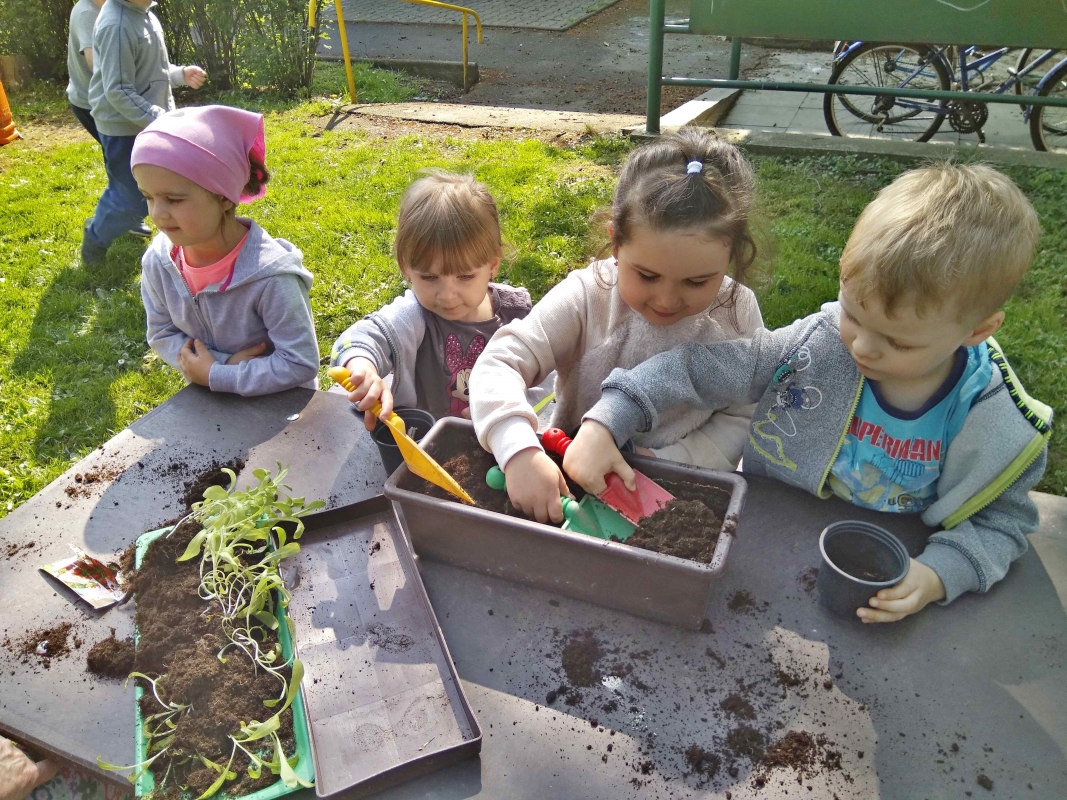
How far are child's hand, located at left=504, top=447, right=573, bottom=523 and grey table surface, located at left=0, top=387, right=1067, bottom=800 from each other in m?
0.15

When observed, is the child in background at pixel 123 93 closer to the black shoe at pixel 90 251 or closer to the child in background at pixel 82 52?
the black shoe at pixel 90 251

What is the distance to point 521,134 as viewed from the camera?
613cm

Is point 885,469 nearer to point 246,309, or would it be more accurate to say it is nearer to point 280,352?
point 280,352

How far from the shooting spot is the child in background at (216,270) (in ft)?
6.81

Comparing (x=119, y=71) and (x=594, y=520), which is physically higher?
(x=119, y=71)

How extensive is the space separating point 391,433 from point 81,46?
165 inches

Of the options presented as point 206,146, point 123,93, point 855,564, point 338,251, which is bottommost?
point 338,251

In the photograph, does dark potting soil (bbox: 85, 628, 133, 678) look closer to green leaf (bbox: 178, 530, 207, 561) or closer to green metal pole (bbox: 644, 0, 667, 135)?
green leaf (bbox: 178, 530, 207, 561)

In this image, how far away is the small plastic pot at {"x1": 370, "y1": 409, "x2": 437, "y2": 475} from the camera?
1659mm

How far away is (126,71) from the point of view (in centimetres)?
414

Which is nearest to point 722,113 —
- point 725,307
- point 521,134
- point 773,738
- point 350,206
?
point 521,134

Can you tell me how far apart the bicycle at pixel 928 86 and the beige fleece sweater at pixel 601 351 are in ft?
15.9

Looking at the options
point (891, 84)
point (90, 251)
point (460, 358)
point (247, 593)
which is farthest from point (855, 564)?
point (891, 84)

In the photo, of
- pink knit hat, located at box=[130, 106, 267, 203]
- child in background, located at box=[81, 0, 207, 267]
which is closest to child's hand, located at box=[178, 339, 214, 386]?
pink knit hat, located at box=[130, 106, 267, 203]
